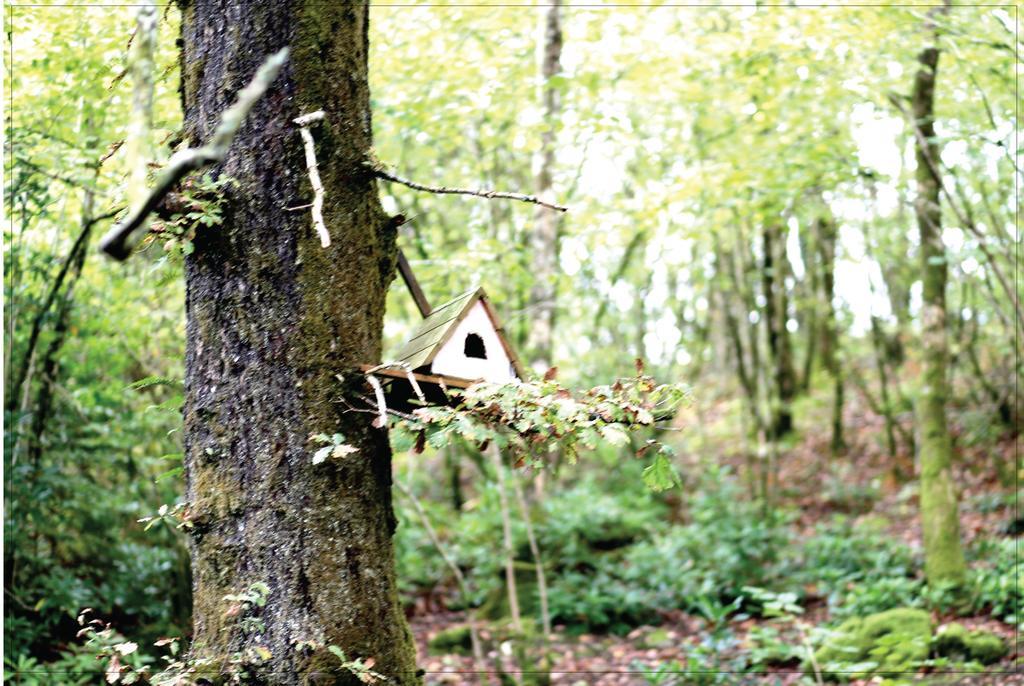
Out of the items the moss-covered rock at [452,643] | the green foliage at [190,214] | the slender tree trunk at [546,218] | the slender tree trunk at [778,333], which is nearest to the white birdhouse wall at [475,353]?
the green foliage at [190,214]

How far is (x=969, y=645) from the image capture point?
18.4 ft

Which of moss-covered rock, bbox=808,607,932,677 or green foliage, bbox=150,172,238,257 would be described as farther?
moss-covered rock, bbox=808,607,932,677

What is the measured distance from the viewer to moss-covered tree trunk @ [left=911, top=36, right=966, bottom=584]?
7.09 meters

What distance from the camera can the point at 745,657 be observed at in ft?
19.9

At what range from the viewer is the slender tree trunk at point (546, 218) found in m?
7.11

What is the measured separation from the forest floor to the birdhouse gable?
3.32 m

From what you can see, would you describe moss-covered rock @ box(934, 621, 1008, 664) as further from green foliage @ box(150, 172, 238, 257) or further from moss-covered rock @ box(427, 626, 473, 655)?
green foliage @ box(150, 172, 238, 257)

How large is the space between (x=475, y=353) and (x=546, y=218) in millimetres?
5036

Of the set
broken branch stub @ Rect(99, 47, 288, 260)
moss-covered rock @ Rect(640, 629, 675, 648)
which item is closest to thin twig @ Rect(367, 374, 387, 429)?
broken branch stub @ Rect(99, 47, 288, 260)

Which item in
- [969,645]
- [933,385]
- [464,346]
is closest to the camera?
[464,346]

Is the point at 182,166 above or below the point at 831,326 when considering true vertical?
above

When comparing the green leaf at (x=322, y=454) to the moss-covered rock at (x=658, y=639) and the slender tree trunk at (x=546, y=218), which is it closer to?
the slender tree trunk at (x=546, y=218)

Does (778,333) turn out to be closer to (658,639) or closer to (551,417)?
(658,639)

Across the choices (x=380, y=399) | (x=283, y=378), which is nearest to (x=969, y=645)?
(x=380, y=399)
